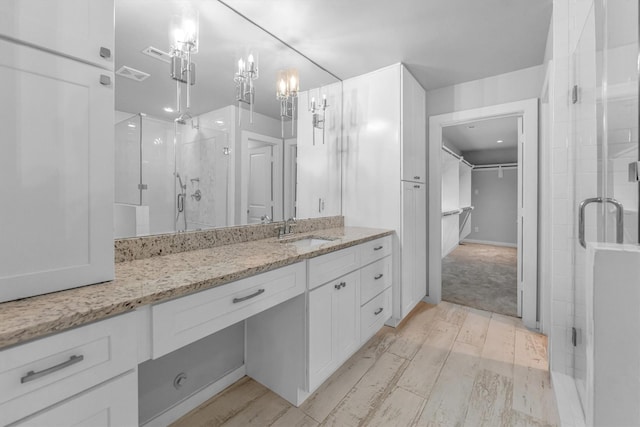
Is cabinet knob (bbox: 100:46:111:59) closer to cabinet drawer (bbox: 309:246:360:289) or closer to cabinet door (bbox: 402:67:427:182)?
cabinet drawer (bbox: 309:246:360:289)

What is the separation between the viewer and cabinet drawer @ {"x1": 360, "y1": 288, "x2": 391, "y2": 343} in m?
1.99

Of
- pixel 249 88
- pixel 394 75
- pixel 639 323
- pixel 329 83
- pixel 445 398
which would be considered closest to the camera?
pixel 639 323

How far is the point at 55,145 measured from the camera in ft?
2.83

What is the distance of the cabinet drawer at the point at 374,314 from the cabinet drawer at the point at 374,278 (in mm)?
53

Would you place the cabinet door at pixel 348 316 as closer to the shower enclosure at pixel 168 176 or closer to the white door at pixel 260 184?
the white door at pixel 260 184

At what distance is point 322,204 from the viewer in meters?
2.68

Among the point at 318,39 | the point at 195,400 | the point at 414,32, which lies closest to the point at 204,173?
the point at 195,400

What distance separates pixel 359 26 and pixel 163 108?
1405 millimetres

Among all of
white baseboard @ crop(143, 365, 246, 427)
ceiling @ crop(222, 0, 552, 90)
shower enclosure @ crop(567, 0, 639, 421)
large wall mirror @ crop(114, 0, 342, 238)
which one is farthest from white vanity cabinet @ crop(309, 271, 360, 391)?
ceiling @ crop(222, 0, 552, 90)

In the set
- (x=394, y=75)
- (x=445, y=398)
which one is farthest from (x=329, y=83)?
(x=445, y=398)

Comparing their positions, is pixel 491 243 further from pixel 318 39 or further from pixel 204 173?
pixel 204 173

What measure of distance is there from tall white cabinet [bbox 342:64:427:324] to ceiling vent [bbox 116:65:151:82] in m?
1.77

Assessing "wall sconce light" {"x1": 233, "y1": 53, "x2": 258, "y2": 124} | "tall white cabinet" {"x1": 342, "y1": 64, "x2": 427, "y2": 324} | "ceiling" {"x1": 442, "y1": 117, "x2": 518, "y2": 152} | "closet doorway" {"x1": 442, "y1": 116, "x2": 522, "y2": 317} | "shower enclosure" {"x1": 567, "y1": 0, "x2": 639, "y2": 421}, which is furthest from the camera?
"ceiling" {"x1": 442, "y1": 117, "x2": 518, "y2": 152}

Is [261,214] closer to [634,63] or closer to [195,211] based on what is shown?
[195,211]
